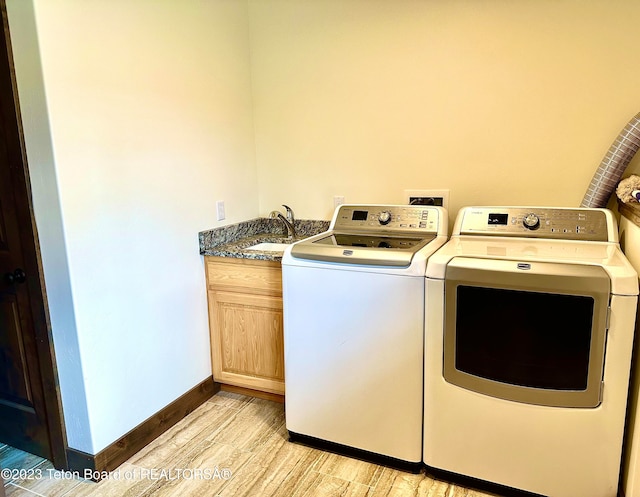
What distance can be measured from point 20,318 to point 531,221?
7.30 ft

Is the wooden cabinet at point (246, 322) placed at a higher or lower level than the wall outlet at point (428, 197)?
lower

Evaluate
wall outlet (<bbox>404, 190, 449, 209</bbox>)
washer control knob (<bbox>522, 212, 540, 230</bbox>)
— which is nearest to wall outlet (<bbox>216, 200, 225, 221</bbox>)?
wall outlet (<bbox>404, 190, 449, 209</bbox>)

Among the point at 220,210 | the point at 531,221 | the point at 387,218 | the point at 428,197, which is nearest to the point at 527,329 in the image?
the point at 531,221

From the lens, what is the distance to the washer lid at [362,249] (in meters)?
1.76

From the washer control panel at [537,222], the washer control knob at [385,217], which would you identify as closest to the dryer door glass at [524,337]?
the washer control panel at [537,222]

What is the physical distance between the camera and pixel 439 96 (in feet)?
7.75

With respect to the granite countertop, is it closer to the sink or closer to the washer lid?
the sink

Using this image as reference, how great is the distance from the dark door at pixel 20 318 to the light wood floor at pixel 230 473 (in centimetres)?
15

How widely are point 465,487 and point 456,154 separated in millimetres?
1563

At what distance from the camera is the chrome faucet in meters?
2.74

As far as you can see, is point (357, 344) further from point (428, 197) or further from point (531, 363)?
point (428, 197)

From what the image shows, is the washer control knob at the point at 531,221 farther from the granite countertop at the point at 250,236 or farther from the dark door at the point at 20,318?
the dark door at the point at 20,318

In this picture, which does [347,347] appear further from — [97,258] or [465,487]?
[97,258]

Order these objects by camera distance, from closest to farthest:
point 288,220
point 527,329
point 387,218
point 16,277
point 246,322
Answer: point 527,329 → point 16,277 → point 387,218 → point 246,322 → point 288,220
